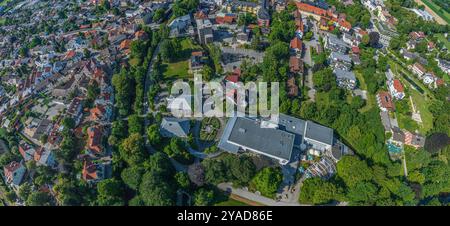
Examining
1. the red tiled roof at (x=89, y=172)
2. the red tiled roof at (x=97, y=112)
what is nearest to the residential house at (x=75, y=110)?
the red tiled roof at (x=97, y=112)

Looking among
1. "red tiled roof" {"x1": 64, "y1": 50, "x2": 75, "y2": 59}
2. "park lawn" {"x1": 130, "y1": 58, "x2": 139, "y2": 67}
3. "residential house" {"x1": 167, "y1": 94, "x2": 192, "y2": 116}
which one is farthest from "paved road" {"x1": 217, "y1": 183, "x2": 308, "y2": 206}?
"red tiled roof" {"x1": 64, "y1": 50, "x2": 75, "y2": 59}

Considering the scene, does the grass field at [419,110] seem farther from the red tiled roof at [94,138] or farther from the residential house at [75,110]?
the residential house at [75,110]

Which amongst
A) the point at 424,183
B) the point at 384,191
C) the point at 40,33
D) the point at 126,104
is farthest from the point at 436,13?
the point at 40,33

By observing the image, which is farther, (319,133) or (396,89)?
(396,89)

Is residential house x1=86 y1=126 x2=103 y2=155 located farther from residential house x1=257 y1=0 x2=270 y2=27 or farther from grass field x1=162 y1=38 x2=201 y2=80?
residential house x1=257 y1=0 x2=270 y2=27

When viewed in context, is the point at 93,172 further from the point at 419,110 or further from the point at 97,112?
the point at 419,110

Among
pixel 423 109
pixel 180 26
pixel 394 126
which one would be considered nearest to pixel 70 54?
pixel 180 26

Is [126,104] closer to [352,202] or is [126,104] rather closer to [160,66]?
[160,66]

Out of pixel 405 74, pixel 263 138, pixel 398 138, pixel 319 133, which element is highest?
pixel 263 138
